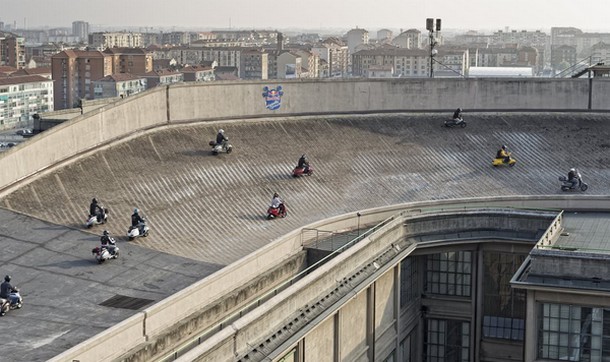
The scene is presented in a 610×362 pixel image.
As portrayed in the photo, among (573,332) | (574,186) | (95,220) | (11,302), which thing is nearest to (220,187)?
(95,220)

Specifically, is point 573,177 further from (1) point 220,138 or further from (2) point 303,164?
(1) point 220,138

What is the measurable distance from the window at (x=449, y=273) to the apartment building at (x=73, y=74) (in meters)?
158

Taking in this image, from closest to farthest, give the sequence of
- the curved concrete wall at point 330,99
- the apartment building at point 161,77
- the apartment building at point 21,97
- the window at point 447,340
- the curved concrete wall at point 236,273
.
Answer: the curved concrete wall at point 236,273
the window at point 447,340
the curved concrete wall at point 330,99
the apartment building at point 21,97
the apartment building at point 161,77

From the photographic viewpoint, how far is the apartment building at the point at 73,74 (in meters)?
188

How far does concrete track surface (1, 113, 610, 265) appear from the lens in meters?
32.5

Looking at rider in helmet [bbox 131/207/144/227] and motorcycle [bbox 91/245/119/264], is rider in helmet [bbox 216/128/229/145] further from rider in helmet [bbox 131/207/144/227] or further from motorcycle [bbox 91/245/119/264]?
motorcycle [bbox 91/245/119/264]

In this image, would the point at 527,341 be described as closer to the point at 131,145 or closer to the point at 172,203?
the point at 172,203

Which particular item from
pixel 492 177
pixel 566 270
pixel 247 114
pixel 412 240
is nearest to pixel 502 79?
pixel 492 177

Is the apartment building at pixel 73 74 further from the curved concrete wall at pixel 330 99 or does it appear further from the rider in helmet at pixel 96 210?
the rider in helmet at pixel 96 210

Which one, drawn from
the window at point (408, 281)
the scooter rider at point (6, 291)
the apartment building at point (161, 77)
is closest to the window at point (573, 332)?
the window at point (408, 281)

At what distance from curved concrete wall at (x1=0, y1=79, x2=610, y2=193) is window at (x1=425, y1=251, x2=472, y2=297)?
12627 mm

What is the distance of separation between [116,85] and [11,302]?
15409cm

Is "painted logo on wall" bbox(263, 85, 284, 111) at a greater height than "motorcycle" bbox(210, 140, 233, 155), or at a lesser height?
greater

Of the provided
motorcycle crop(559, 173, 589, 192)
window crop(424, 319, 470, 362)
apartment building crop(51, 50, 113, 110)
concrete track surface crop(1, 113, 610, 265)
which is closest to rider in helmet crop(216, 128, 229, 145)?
concrete track surface crop(1, 113, 610, 265)
